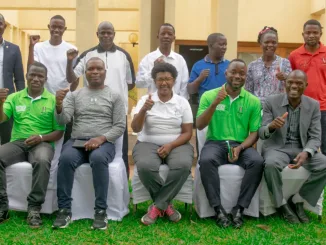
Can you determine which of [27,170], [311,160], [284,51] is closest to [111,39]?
[27,170]

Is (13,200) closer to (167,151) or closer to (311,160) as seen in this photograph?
(167,151)

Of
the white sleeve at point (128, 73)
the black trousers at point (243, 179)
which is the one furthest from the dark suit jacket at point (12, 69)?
the black trousers at point (243, 179)

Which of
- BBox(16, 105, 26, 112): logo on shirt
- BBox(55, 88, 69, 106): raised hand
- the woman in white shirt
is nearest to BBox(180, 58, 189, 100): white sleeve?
the woman in white shirt

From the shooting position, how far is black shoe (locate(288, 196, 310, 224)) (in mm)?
5146

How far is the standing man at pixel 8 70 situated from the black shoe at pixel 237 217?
8.74ft

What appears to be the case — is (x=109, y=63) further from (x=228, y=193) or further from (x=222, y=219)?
(x=222, y=219)

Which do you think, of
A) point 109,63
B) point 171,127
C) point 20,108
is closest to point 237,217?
point 171,127

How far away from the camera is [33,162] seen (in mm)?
5078

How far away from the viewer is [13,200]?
5.21 meters

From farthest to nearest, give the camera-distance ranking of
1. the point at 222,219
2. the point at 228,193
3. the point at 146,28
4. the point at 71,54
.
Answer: the point at 146,28, the point at 71,54, the point at 228,193, the point at 222,219

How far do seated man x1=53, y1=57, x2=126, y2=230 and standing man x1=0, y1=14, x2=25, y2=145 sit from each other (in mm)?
940

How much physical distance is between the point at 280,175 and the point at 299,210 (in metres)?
0.46

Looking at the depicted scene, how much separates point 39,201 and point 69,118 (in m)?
0.88

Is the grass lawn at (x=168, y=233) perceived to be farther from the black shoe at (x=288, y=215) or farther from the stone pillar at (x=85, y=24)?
the stone pillar at (x=85, y=24)
